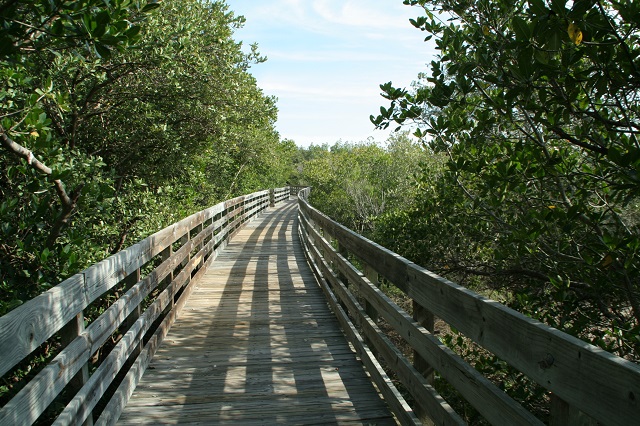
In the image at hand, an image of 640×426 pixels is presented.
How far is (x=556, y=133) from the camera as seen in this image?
3.35 meters

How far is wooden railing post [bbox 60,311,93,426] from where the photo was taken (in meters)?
2.55

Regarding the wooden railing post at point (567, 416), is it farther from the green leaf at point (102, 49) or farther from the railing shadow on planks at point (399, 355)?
the green leaf at point (102, 49)

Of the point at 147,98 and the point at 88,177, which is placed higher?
the point at 147,98

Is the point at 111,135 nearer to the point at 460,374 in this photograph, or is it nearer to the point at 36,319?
the point at 36,319

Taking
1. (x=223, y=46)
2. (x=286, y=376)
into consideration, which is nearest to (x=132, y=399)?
(x=286, y=376)

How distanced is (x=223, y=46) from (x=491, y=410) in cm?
805

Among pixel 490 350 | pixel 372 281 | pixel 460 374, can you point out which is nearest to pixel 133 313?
pixel 372 281

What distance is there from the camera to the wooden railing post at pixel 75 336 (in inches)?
100

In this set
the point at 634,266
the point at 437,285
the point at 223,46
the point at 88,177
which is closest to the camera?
the point at 437,285

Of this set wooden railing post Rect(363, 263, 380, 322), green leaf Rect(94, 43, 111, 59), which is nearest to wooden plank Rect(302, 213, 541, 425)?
wooden railing post Rect(363, 263, 380, 322)

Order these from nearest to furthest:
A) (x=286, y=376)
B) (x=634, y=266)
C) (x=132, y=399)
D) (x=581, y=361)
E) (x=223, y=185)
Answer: (x=581, y=361) < (x=634, y=266) < (x=132, y=399) < (x=286, y=376) < (x=223, y=185)

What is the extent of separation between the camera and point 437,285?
8.28 feet

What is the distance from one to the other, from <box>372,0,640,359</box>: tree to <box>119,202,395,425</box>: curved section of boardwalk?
1670 millimetres

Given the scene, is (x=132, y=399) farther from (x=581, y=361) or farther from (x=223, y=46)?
(x=223, y=46)
